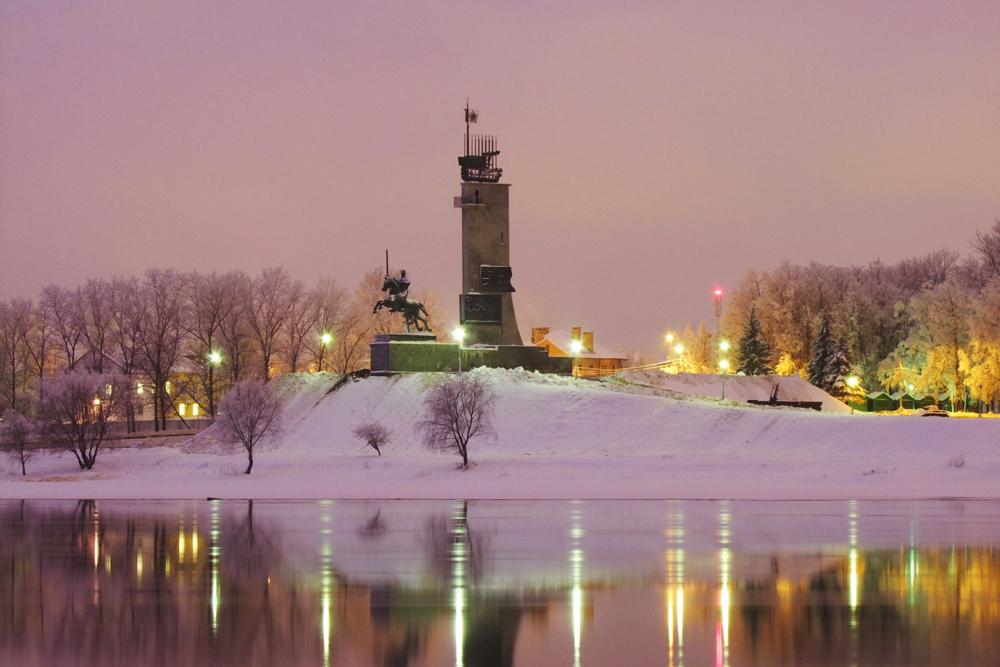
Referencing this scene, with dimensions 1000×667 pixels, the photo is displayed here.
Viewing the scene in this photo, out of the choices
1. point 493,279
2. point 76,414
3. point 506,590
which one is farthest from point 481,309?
point 506,590

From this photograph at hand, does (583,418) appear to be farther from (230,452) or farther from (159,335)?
(159,335)

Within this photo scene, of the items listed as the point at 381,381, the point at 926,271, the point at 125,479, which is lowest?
the point at 125,479

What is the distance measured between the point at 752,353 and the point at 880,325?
50.0 ft

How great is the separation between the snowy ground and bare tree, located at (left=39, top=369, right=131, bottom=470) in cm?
112

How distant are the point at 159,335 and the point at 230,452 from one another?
26.5 meters

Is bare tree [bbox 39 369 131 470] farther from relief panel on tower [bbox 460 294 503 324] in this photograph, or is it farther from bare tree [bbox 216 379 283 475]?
relief panel on tower [bbox 460 294 503 324]

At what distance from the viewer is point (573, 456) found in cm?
4778

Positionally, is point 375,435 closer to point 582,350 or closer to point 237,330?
point 237,330

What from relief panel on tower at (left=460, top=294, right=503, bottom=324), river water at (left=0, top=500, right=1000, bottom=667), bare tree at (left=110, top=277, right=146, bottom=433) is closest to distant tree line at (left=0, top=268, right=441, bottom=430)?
bare tree at (left=110, top=277, right=146, bottom=433)

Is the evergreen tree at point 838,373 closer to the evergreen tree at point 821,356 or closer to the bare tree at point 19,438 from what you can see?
the evergreen tree at point 821,356

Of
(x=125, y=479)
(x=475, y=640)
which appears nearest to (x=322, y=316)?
(x=125, y=479)

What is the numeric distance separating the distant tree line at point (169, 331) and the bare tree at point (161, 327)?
0.27 ft

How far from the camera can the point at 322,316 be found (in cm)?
8644

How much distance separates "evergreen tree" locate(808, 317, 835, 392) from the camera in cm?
8075
